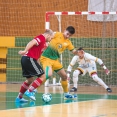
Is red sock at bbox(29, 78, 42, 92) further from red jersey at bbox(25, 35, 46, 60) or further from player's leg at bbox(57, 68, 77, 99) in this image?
player's leg at bbox(57, 68, 77, 99)

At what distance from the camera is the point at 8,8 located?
26141mm

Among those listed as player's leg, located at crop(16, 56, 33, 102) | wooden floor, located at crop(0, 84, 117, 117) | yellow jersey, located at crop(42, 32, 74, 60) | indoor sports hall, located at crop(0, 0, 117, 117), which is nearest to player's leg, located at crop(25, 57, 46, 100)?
player's leg, located at crop(16, 56, 33, 102)

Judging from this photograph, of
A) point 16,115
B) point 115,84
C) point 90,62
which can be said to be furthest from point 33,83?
point 115,84

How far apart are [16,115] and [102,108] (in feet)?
8.64

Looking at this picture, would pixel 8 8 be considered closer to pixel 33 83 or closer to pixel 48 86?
pixel 48 86

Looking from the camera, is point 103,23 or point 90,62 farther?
point 103,23

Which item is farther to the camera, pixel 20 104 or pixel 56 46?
pixel 56 46

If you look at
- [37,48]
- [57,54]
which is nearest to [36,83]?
[37,48]

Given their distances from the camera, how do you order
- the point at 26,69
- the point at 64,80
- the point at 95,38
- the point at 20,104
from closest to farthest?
the point at 20,104, the point at 26,69, the point at 64,80, the point at 95,38

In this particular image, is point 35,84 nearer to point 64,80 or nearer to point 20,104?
point 20,104

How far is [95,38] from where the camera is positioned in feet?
77.7

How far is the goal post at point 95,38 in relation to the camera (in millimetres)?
23109

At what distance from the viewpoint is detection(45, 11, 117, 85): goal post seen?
2311 cm

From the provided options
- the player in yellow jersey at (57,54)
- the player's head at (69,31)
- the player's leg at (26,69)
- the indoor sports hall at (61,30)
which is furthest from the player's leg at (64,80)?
the indoor sports hall at (61,30)
